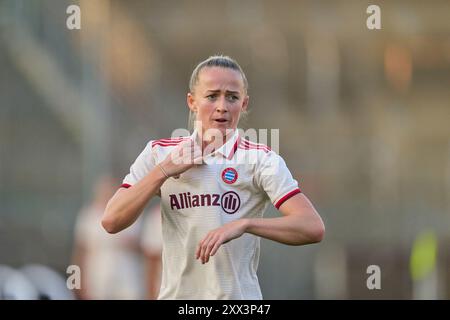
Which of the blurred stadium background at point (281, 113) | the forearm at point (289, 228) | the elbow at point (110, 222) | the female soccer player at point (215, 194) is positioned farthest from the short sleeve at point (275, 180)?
the blurred stadium background at point (281, 113)

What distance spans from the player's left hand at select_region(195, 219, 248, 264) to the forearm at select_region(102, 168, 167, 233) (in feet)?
0.91

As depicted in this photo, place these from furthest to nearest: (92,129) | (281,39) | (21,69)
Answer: (281,39) < (21,69) < (92,129)

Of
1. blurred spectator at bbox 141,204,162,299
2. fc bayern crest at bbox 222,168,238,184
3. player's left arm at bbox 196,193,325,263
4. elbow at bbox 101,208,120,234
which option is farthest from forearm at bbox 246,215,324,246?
blurred spectator at bbox 141,204,162,299

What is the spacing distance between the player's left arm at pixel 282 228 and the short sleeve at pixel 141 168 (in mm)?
474

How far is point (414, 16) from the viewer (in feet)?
43.8

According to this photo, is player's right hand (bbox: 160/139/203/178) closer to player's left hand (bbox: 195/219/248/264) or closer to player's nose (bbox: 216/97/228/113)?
player's nose (bbox: 216/97/228/113)

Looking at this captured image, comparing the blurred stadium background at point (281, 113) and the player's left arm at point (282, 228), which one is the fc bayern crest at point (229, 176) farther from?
the blurred stadium background at point (281, 113)

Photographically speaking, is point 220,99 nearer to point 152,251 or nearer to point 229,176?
point 229,176

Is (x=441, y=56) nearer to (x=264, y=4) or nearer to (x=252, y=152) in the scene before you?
(x=264, y=4)

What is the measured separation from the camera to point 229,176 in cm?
356

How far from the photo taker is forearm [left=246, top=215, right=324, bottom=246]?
10.8 ft

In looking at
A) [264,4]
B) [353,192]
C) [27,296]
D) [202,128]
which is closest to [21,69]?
[264,4]
